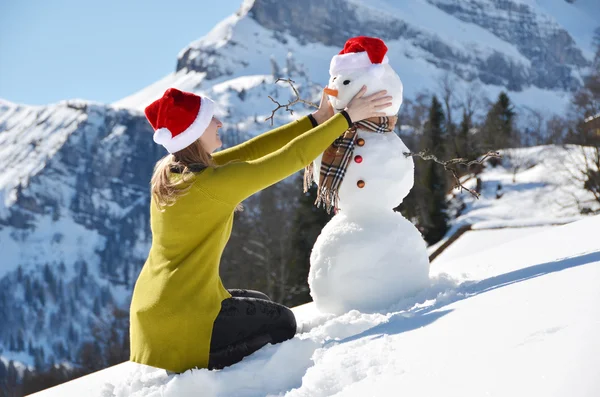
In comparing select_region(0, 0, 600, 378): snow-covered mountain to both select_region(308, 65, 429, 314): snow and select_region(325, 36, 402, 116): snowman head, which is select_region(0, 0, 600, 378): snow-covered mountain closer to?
select_region(308, 65, 429, 314): snow

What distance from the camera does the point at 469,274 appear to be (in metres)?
3.87

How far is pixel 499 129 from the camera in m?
35.1

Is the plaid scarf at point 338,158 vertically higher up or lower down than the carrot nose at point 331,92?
lower down

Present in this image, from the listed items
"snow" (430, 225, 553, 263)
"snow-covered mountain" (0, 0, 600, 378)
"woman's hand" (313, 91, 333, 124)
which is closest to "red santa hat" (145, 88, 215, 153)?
"woman's hand" (313, 91, 333, 124)

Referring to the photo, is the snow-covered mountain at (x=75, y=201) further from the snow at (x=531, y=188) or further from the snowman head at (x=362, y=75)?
the snowman head at (x=362, y=75)

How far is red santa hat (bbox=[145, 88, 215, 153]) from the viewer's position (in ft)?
8.84

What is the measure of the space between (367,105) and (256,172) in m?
0.97

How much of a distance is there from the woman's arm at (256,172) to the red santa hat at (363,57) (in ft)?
3.06

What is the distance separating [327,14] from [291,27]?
32.7 feet

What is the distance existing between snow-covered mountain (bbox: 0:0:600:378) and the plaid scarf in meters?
85.2

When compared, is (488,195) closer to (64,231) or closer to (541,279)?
(541,279)

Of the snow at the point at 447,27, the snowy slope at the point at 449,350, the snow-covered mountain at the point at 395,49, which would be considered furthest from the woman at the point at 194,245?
the snow at the point at 447,27

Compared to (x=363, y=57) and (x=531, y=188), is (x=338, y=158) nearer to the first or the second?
(x=363, y=57)

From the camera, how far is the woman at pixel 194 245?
8.50 ft
